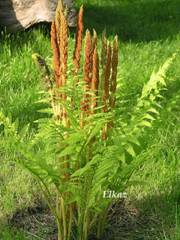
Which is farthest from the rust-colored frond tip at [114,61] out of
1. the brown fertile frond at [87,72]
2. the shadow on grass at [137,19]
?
the shadow on grass at [137,19]

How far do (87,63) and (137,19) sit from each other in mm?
5786

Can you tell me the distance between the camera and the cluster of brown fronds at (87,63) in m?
2.85

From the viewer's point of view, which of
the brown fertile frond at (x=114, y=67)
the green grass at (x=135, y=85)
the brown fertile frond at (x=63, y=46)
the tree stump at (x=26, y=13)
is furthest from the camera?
the tree stump at (x=26, y=13)

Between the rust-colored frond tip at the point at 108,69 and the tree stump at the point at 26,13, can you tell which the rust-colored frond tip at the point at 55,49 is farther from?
the tree stump at the point at 26,13

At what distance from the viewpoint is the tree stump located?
21.7 ft

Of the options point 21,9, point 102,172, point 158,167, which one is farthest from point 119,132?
point 21,9

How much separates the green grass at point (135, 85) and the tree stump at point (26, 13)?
0.12m

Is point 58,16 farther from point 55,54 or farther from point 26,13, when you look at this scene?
point 26,13

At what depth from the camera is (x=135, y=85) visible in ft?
18.5

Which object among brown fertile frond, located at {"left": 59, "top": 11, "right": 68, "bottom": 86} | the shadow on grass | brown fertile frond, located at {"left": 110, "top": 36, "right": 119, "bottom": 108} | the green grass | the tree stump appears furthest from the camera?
the shadow on grass

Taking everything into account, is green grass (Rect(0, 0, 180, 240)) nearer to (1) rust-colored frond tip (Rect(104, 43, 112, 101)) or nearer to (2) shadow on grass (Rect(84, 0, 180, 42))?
(2) shadow on grass (Rect(84, 0, 180, 42))

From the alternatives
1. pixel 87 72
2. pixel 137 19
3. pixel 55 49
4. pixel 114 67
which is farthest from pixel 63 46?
pixel 137 19

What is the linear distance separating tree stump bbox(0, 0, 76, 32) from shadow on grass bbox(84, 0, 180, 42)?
3.51 feet

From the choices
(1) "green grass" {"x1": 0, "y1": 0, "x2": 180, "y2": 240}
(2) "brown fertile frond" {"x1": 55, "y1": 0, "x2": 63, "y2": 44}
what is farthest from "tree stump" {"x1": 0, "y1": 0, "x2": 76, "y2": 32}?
(2) "brown fertile frond" {"x1": 55, "y1": 0, "x2": 63, "y2": 44}
